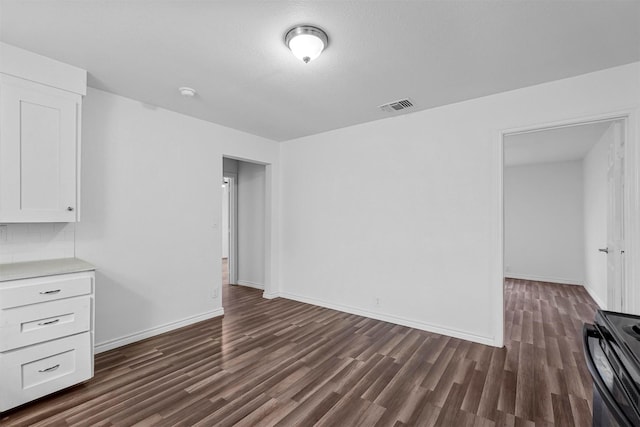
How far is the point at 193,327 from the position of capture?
11.5 ft

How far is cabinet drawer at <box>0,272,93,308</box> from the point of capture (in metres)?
1.92

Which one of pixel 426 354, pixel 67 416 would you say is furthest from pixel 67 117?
pixel 426 354

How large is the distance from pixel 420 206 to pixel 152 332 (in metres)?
3.42

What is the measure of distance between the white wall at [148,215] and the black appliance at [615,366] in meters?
3.65

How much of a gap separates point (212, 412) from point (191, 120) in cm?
317

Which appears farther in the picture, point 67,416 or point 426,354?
point 426,354

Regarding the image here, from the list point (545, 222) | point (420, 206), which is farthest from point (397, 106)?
point (545, 222)

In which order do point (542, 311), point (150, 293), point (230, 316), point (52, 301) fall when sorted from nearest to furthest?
point (52, 301)
point (150, 293)
point (230, 316)
point (542, 311)

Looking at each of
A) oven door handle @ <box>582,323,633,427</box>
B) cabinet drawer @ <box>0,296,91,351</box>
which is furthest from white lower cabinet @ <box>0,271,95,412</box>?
oven door handle @ <box>582,323,633,427</box>

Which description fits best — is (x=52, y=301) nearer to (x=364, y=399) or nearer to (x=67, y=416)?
(x=67, y=416)

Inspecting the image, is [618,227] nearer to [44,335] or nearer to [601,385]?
[601,385]

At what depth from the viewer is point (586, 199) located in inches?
219

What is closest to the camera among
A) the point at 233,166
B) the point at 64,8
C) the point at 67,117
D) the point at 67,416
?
the point at 64,8

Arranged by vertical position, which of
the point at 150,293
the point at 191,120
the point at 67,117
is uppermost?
the point at 191,120
